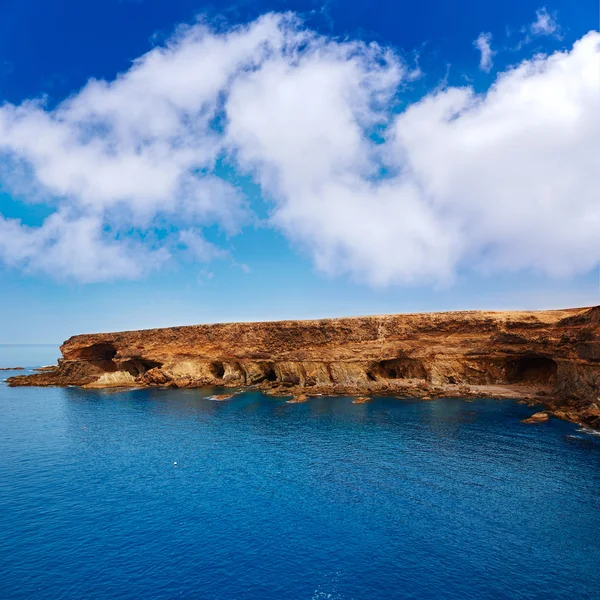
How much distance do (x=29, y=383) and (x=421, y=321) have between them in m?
84.5

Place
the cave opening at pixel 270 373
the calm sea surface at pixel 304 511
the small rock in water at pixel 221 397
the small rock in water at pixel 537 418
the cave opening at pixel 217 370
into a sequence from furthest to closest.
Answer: the cave opening at pixel 217 370, the cave opening at pixel 270 373, the small rock in water at pixel 221 397, the small rock in water at pixel 537 418, the calm sea surface at pixel 304 511

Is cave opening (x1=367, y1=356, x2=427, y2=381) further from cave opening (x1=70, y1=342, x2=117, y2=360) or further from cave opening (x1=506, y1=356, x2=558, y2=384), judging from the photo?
cave opening (x1=70, y1=342, x2=117, y2=360)

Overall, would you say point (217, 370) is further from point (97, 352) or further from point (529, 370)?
point (529, 370)

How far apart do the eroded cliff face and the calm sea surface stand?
599 inches

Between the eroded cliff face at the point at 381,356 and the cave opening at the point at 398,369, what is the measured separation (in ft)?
0.59

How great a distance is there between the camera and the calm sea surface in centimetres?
1725

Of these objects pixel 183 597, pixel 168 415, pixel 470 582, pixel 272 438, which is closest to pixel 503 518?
pixel 470 582

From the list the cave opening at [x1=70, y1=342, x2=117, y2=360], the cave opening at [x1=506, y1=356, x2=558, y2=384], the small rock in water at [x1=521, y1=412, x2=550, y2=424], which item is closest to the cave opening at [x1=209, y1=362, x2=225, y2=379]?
the cave opening at [x1=70, y1=342, x2=117, y2=360]

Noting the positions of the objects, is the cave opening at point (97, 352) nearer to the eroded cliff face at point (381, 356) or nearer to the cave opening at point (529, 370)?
the eroded cliff face at point (381, 356)

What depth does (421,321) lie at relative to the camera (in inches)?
2589

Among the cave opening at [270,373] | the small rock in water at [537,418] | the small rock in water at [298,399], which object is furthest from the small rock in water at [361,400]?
the cave opening at [270,373]

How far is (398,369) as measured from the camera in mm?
69000

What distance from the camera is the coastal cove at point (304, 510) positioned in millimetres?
17312

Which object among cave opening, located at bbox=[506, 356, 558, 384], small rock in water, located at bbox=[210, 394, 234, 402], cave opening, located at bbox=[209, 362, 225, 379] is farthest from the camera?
cave opening, located at bbox=[209, 362, 225, 379]
